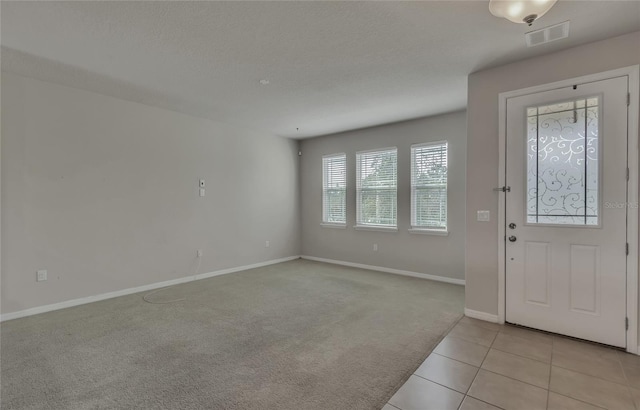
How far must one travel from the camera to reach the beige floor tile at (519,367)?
6.74ft

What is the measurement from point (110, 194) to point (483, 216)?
15.0 ft

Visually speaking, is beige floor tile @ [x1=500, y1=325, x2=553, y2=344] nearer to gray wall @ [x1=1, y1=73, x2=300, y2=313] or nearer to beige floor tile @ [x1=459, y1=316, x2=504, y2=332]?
beige floor tile @ [x1=459, y1=316, x2=504, y2=332]

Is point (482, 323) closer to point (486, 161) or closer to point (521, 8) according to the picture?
point (486, 161)

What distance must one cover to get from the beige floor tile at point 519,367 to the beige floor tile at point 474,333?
21 centimetres

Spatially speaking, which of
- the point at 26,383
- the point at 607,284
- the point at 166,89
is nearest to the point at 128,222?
the point at 166,89

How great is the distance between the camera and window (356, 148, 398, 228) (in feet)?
17.3

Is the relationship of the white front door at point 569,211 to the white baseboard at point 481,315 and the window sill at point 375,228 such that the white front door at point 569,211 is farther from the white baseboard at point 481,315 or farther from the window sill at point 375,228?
the window sill at point 375,228

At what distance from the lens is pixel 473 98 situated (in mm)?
3158

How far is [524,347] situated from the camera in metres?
2.51

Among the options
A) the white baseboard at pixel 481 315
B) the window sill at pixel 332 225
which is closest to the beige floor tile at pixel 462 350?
the white baseboard at pixel 481 315

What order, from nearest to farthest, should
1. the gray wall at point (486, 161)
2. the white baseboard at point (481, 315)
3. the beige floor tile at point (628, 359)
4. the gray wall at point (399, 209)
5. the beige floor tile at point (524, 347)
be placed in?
1. the beige floor tile at point (628, 359)
2. the beige floor tile at point (524, 347)
3. the gray wall at point (486, 161)
4. the white baseboard at point (481, 315)
5. the gray wall at point (399, 209)

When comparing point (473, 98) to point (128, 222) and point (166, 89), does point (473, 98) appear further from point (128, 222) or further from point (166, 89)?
point (128, 222)

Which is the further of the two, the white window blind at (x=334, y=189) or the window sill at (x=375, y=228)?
the white window blind at (x=334, y=189)

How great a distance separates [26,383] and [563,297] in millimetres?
4345
